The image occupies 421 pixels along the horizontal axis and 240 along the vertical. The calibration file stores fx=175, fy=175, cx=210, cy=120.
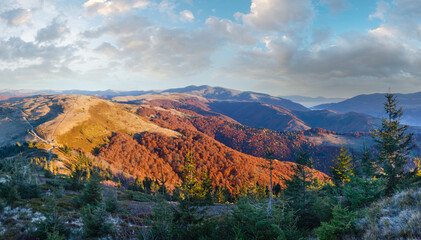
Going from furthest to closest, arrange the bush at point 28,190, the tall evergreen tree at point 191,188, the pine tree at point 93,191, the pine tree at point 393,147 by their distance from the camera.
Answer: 1. the bush at point 28,190
2. the pine tree at point 93,191
3. the pine tree at point 393,147
4. the tall evergreen tree at point 191,188

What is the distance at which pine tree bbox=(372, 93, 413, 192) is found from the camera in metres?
21.2

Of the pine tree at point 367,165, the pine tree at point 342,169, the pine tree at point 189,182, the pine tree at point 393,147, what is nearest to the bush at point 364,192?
the pine tree at point 393,147

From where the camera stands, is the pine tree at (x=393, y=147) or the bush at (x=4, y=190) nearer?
the pine tree at (x=393, y=147)

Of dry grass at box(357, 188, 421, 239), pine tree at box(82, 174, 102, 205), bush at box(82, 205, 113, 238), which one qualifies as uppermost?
dry grass at box(357, 188, 421, 239)

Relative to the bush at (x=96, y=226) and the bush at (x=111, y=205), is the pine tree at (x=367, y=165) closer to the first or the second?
the bush at (x=96, y=226)

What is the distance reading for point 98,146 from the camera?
169000mm

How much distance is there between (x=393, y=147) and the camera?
2331cm

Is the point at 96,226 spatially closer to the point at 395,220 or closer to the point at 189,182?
the point at 189,182

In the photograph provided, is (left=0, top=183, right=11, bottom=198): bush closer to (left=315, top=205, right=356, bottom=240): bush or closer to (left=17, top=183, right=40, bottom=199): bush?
(left=17, top=183, right=40, bottom=199): bush

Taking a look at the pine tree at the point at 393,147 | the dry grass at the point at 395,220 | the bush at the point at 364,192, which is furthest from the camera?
the pine tree at the point at 393,147

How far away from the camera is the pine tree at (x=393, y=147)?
836 inches

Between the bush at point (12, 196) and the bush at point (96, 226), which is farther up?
the bush at point (96, 226)

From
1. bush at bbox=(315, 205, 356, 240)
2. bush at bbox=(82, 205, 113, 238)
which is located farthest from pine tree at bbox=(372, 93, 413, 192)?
bush at bbox=(82, 205, 113, 238)

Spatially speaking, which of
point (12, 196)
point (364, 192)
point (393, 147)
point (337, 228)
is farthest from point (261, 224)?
point (12, 196)
